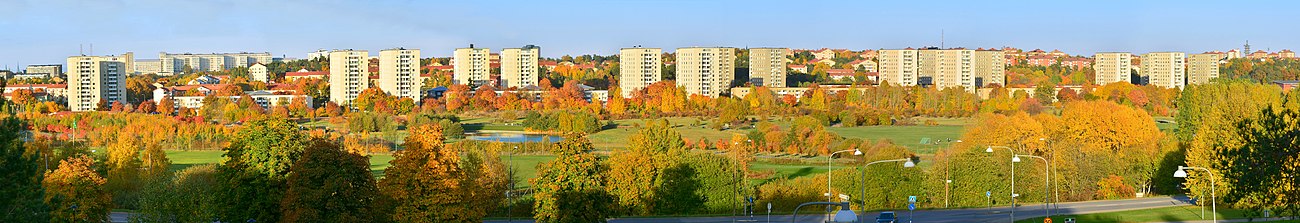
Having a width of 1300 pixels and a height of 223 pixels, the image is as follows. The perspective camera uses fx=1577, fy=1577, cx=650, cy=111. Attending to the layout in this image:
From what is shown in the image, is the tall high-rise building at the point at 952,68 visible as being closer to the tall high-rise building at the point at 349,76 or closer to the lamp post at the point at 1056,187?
the tall high-rise building at the point at 349,76

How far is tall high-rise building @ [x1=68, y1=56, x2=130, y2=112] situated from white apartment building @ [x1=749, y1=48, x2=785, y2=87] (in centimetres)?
6489

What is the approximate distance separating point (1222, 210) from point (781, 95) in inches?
4148

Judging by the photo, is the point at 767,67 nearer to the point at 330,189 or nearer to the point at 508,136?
the point at 508,136

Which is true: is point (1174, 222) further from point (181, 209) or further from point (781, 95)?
point (781, 95)

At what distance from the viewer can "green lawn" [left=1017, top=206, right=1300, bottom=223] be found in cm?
4478

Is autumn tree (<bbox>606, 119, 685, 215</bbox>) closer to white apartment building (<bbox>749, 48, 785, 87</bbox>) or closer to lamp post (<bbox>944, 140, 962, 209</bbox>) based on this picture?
lamp post (<bbox>944, 140, 962, 209</bbox>)

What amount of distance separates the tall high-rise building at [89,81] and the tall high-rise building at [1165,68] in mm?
112132

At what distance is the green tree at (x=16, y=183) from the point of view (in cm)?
2833

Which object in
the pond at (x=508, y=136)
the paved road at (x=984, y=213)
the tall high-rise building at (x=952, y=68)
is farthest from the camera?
the tall high-rise building at (x=952, y=68)

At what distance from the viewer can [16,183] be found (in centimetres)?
2880

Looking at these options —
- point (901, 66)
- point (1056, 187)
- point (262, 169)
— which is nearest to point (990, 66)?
point (901, 66)

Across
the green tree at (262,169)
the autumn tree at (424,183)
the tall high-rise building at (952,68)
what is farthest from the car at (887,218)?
the tall high-rise building at (952,68)

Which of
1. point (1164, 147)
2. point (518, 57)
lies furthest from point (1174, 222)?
point (518, 57)

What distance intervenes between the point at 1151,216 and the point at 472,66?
13677cm
